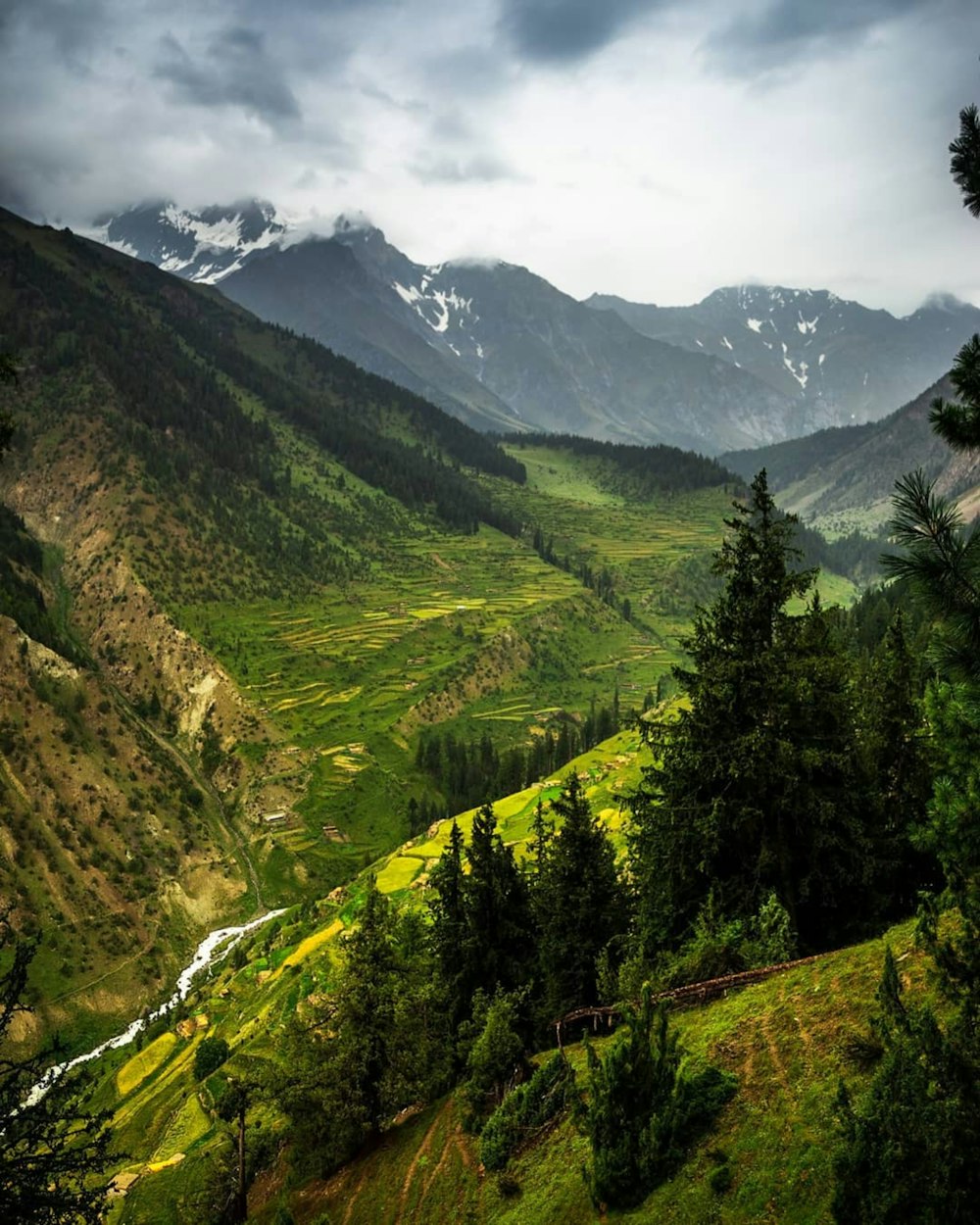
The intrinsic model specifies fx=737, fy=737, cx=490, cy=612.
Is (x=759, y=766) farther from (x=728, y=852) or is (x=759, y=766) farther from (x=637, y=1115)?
Result: (x=637, y=1115)

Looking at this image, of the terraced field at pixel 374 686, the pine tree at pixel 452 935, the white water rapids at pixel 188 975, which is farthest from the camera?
the terraced field at pixel 374 686

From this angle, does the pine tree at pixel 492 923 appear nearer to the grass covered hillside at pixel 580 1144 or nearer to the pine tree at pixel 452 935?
the pine tree at pixel 452 935

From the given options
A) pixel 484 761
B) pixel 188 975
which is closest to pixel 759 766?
pixel 188 975

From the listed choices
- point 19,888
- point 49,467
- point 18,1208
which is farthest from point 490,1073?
point 49,467

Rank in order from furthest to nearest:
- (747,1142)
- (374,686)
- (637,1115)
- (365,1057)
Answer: (374,686) < (365,1057) < (637,1115) < (747,1142)

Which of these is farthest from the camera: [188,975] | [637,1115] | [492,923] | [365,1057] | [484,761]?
[484,761]

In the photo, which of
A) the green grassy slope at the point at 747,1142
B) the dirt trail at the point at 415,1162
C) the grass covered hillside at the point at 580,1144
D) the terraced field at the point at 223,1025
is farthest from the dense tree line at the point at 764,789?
the terraced field at the point at 223,1025

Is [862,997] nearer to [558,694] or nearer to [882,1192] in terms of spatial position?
[882,1192]

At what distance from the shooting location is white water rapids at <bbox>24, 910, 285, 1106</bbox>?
2970 inches

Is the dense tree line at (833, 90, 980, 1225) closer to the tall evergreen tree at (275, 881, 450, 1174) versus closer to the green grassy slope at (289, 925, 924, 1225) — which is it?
the green grassy slope at (289, 925, 924, 1225)

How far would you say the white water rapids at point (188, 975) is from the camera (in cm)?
7544

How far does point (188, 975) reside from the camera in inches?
3420

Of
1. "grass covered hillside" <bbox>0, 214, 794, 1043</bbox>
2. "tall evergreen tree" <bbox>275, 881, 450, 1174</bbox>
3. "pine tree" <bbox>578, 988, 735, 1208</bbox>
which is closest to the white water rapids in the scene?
"grass covered hillside" <bbox>0, 214, 794, 1043</bbox>

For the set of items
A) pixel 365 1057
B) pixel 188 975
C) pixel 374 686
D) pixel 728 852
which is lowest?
pixel 188 975
